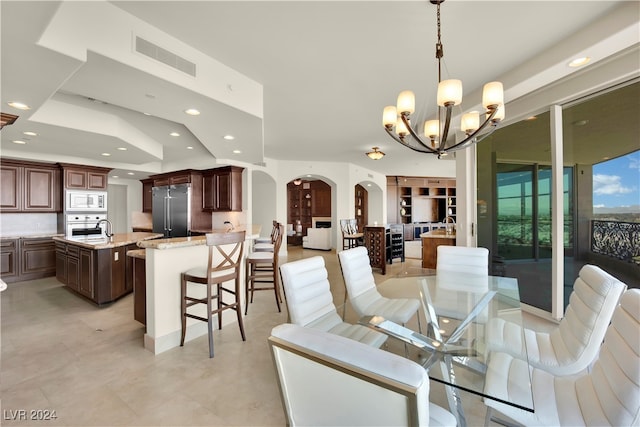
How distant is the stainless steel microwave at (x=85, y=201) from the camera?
5.48 metres

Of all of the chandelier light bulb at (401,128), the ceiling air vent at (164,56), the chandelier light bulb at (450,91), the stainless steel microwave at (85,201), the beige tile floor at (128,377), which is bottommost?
the beige tile floor at (128,377)

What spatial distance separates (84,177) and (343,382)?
7004mm

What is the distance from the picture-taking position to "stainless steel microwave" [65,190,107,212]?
5.48 metres

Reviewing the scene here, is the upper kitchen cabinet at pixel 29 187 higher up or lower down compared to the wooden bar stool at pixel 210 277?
higher up

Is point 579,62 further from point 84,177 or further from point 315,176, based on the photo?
point 84,177

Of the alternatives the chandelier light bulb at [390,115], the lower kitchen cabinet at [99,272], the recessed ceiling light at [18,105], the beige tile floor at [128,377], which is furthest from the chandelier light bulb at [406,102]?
the lower kitchen cabinet at [99,272]

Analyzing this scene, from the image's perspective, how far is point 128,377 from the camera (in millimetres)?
2135

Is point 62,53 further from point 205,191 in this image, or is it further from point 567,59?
point 205,191

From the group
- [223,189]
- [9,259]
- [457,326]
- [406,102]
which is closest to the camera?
[457,326]

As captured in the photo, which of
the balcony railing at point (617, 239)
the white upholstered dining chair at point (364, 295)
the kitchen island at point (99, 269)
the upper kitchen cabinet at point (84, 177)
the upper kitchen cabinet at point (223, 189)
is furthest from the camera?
the upper kitchen cabinet at point (223, 189)

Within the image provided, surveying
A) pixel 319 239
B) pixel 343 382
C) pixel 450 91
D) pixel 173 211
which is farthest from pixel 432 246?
pixel 173 211

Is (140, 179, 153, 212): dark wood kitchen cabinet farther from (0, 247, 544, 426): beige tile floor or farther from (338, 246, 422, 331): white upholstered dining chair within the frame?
(338, 246, 422, 331): white upholstered dining chair

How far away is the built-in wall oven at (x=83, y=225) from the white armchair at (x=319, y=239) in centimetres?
560

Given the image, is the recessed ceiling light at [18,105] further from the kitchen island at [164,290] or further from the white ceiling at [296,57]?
the kitchen island at [164,290]
